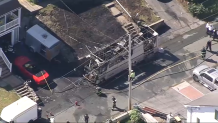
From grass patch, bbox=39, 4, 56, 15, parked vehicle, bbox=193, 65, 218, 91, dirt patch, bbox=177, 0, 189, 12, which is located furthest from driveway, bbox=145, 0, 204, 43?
grass patch, bbox=39, 4, 56, 15

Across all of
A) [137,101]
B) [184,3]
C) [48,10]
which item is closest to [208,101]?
[137,101]

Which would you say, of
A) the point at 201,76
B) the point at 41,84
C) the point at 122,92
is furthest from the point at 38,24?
the point at 201,76

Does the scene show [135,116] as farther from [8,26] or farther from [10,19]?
[10,19]

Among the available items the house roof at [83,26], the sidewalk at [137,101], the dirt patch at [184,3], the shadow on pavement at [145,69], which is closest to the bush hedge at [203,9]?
the dirt patch at [184,3]

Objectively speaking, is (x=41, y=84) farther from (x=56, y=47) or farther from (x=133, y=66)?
(x=133, y=66)

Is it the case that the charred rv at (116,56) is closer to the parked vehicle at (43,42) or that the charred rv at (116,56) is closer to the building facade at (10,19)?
the parked vehicle at (43,42)

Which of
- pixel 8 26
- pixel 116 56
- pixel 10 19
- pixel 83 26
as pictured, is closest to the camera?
pixel 116 56
